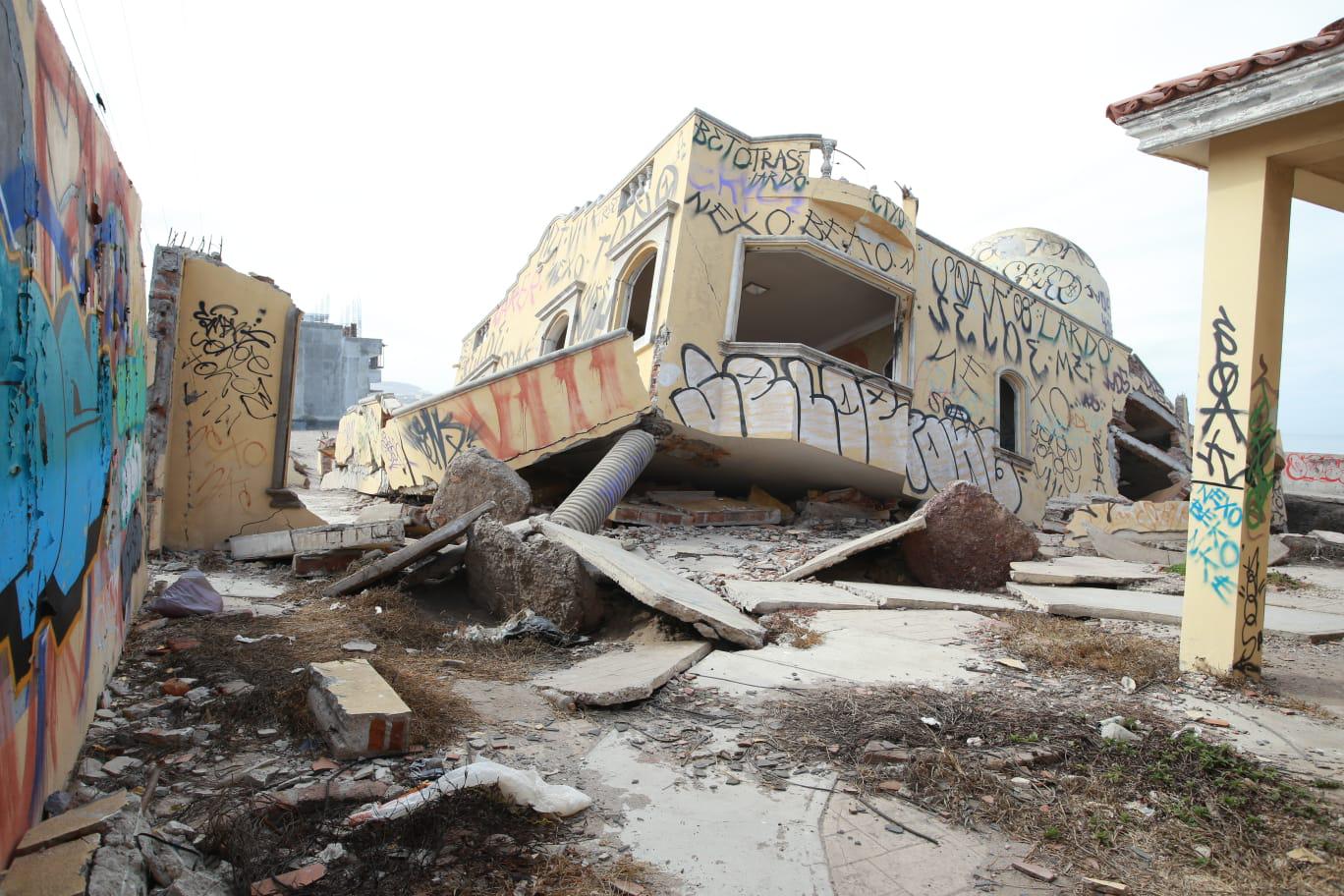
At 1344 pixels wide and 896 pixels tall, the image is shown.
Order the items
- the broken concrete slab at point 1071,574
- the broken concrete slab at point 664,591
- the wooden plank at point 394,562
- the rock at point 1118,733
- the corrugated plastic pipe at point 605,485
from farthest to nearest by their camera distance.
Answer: the corrugated plastic pipe at point 605,485 → the broken concrete slab at point 1071,574 → the wooden plank at point 394,562 → the broken concrete slab at point 664,591 → the rock at point 1118,733

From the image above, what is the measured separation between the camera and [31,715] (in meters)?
2.12

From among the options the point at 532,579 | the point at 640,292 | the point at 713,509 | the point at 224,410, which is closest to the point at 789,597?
the point at 532,579

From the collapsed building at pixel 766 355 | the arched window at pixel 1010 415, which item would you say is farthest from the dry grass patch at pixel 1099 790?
the arched window at pixel 1010 415

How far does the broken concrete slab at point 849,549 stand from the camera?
712 centimetres

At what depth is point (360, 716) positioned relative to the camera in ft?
9.49

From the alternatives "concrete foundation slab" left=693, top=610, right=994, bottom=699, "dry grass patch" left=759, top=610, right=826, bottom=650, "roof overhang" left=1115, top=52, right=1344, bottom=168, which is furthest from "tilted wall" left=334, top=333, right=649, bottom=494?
"roof overhang" left=1115, top=52, right=1344, bottom=168

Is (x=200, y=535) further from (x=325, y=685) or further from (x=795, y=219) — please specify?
(x=795, y=219)

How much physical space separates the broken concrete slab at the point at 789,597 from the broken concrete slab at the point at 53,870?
4.35 meters

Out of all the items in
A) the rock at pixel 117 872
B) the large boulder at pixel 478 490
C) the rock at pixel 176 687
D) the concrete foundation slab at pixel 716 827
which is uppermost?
the large boulder at pixel 478 490

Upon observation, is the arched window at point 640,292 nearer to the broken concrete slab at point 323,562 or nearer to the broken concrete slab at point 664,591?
the broken concrete slab at point 323,562

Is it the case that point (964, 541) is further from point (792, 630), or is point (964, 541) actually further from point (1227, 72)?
point (1227, 72)

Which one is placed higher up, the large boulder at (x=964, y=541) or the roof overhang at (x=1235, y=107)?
the roof overhang at (x=1235, y=107)

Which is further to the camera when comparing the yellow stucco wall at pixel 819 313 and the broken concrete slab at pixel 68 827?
the yellow stucco wall at pixel 819 313

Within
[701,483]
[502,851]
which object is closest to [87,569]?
[502,851]
